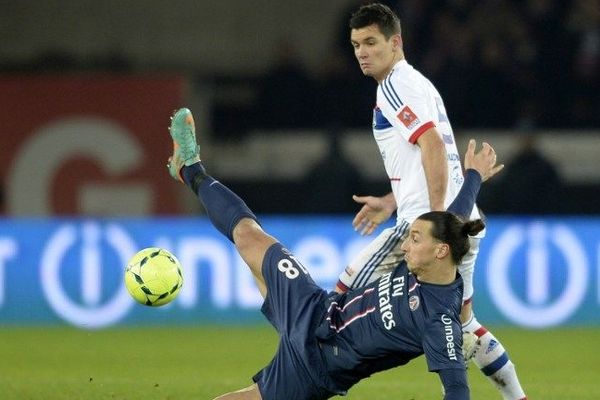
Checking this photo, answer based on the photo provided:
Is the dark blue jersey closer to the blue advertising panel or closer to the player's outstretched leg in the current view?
the player's outstretched leg

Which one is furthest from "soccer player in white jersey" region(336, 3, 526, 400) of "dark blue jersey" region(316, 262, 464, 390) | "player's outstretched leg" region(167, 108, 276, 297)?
"dark blue jersey" region(316, 262, 464, 390)

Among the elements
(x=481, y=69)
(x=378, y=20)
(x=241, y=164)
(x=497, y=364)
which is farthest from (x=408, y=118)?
(x=241, y=164)

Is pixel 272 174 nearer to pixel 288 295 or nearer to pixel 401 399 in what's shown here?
pixel 401 399

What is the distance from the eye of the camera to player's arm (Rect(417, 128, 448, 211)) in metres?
7.02

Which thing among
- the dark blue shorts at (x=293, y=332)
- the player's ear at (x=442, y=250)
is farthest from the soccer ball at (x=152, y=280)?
the player's ear at (x=442, y=250)

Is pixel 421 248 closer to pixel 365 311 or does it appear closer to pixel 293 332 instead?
pixel 365 311

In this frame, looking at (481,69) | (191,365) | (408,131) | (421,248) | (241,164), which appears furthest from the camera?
(241,164)

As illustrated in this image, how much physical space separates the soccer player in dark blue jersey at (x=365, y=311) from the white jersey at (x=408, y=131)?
411mm

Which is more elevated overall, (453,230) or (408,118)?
(408,118)

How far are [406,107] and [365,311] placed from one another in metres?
1.24

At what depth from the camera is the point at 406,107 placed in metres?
7.23

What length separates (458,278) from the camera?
21.2ft

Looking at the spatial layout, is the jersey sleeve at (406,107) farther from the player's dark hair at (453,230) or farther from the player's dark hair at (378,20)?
the player's dark hair at (453,230)

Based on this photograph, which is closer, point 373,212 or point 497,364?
point 497,364
